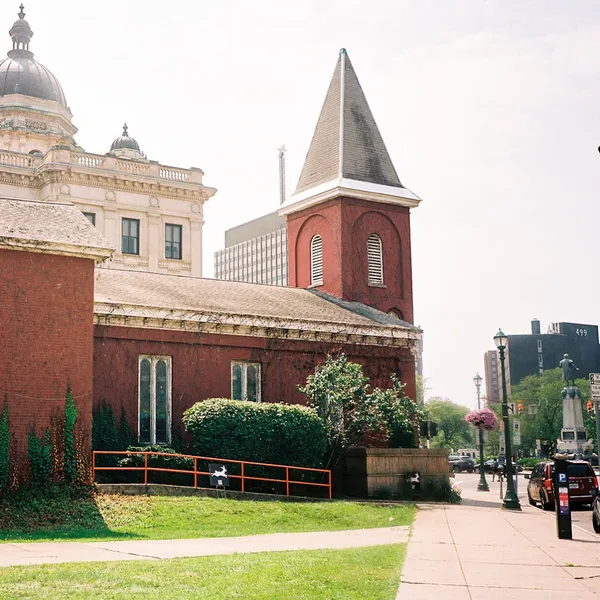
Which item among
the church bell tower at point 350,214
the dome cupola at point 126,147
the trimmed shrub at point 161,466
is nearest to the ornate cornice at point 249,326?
the church bell tower at point 350,214

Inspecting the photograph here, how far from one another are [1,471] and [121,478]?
3.97m

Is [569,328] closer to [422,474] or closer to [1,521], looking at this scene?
[422,474]

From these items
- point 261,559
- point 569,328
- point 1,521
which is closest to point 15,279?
point 1,521

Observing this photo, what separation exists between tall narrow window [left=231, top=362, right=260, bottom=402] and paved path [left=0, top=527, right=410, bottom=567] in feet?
37.9

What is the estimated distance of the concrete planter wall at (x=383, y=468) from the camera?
1145 inches

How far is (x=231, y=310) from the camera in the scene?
31.2m

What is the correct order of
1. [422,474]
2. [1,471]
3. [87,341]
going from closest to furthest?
1. [1,471]
2. [87,341]
3. [422,474]

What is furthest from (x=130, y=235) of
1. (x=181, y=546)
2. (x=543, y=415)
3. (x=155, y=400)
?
(x=543, y=415)

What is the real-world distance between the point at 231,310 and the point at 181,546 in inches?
610

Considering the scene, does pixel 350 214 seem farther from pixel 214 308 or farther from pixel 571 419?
pixel 571 419

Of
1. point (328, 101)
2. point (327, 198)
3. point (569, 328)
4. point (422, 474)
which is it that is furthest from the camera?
point (569, 328)

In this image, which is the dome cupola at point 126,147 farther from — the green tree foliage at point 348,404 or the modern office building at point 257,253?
the modern office building at point 257,253

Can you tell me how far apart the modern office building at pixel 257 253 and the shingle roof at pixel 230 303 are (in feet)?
430

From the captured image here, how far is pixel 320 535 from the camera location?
61.9 ft
